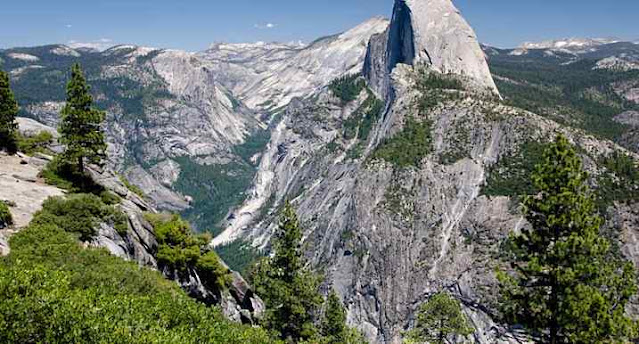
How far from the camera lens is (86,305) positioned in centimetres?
1625

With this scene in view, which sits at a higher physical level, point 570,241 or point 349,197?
point 570,241

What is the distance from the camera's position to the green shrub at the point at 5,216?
2731cm

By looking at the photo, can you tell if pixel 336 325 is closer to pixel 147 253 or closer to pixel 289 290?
pixel 289 290

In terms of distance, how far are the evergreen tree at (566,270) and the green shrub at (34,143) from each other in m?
43.9

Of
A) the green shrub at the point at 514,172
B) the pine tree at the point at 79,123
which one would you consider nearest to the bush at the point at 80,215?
the pine tree at the point at 79,123

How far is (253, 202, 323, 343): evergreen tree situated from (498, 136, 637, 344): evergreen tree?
20759mm

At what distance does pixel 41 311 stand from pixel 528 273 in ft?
86.0

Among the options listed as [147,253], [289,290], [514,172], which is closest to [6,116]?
[147,253]

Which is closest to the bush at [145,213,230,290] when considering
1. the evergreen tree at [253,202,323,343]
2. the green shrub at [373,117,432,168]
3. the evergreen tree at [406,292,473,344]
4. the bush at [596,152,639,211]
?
the evergreen tree at [253,202,323,343]

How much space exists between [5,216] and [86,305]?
49.3ft

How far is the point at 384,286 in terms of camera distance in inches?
4953

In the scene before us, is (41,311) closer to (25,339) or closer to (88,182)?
(25,339)

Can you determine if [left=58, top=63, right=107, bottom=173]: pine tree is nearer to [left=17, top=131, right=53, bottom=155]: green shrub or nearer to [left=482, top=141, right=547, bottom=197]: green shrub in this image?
[left=17, top=131, right=53, bottom=155]: green shrub

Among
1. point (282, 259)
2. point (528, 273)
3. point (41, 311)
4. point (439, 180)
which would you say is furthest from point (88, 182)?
point (439, 180)
